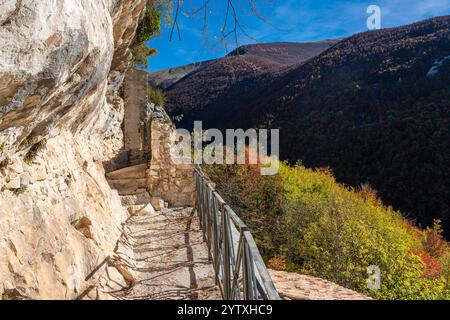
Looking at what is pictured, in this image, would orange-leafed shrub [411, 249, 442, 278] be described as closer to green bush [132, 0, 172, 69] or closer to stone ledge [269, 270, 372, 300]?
stone ledge [269, 270, 372, 300]

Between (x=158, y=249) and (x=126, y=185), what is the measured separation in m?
3.14

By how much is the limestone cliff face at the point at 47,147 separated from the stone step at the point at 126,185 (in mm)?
3181

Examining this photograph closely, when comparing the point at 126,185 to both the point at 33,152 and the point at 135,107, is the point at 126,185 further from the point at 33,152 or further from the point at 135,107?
the point at 33,152

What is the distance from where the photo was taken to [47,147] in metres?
3.92

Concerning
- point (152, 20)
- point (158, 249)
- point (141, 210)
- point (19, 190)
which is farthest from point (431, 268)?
point (19, 190)

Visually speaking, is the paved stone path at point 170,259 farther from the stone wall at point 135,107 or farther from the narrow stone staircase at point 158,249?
the stone wall at point 135,107

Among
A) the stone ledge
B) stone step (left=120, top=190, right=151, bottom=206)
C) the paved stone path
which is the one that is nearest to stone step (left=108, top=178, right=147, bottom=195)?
stone step (left=120, top=190, right=151, bottom=206)

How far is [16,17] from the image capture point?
187 centimetres

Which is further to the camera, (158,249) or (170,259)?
(158,249)

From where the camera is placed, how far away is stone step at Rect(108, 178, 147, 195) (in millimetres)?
7980

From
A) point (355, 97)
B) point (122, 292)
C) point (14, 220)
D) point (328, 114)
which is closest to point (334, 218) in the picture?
point (122, 292)

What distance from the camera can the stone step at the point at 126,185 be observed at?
798 cm

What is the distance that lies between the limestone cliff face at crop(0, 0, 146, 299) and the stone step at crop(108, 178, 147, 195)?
125 inches
